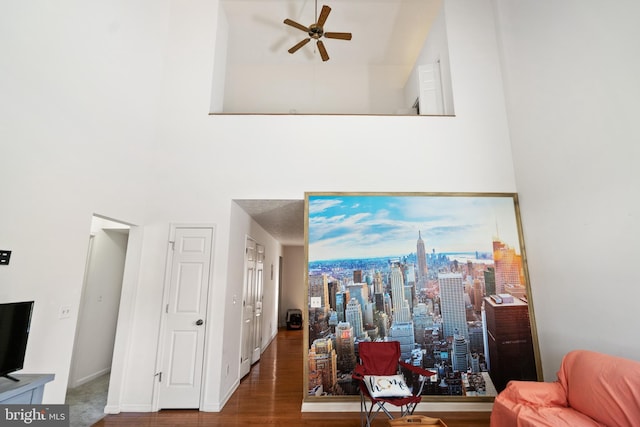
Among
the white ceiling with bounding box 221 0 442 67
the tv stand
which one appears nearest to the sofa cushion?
the tv stand

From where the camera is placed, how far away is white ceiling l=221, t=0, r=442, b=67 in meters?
5.13

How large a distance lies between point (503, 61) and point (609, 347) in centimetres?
380

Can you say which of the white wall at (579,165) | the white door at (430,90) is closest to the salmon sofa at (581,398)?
the white wall at (579,165)

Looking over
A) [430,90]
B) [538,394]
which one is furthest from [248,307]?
[430,90]

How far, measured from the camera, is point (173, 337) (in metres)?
3.68

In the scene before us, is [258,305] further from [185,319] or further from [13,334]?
[13,334]

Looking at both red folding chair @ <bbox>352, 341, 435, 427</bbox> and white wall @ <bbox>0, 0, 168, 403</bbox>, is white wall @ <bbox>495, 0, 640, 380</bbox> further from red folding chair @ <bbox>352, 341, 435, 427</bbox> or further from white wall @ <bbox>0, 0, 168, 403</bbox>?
white wall @ <bbox>0, 0, 168, 403</bbox>

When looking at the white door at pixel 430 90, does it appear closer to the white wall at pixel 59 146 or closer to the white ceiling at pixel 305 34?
the white ceiling at pixel 305 34

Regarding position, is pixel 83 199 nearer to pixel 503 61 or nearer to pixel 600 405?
pixel 600 405

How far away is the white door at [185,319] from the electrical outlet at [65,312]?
1.08 metres

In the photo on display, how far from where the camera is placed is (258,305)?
5.90 metres

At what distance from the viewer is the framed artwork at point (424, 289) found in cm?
362

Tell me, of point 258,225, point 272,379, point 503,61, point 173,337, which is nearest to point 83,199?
point 173,337

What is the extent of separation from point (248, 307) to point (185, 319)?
151 centimetres
